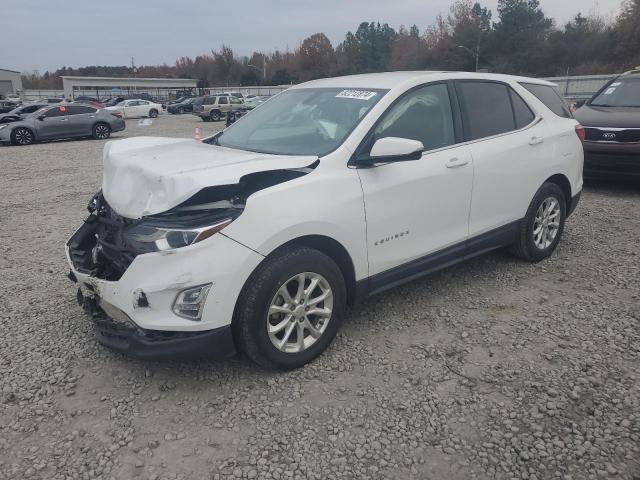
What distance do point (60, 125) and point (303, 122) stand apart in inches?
741

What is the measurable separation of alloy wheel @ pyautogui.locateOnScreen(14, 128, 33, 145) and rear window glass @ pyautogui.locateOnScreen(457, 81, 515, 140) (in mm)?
19096

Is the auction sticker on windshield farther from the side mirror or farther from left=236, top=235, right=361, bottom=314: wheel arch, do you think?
left=236, top=235, right=361, bottom=314: wheel arch

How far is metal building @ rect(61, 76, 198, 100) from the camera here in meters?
68.0

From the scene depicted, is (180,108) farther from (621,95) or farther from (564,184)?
(564,184)

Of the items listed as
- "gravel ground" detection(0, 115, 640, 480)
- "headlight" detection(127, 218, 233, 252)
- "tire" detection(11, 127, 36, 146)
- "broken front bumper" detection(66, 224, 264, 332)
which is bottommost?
"gravel ground" detection(0, 115, 640, 480)

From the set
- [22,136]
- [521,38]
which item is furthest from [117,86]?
[22,136]

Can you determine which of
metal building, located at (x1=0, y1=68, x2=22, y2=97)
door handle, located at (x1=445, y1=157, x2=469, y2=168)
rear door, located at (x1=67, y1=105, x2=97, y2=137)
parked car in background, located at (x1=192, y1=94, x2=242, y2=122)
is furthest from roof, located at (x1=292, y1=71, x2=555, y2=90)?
metal building, located at (x1=0, y1=68, x2=22, y2=97)

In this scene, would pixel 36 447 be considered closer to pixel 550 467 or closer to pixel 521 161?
pixel 550 467

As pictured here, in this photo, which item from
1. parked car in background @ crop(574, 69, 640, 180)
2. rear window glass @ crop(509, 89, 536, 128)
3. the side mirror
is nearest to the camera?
the side mirror

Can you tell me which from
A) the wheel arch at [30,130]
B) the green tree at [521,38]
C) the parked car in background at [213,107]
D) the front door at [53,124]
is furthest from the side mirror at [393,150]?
the green tree at [521,38]

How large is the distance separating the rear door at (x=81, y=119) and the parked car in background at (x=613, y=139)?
17974mm

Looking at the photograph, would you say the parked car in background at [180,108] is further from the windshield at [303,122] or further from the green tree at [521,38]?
the windshield at [303,122]

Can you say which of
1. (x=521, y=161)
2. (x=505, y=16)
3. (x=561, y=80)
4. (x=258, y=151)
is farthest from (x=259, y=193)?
(x=505, y=16)

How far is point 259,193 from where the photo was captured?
2.95m
